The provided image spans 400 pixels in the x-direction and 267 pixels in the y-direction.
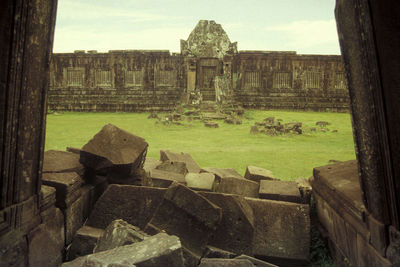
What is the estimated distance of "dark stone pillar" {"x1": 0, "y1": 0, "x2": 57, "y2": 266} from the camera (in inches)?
78.7

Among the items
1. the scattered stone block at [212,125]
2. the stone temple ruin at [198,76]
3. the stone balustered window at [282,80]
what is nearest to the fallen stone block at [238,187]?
the scattered stone block at [212,125]

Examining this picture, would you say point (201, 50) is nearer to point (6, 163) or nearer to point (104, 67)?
point (104, 67)

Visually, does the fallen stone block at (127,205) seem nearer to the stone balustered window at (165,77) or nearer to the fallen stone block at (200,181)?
the fallen stone block at (200,181)

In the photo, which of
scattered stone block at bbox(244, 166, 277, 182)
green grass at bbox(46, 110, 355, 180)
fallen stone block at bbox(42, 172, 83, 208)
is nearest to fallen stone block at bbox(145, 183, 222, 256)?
fallen stone block at bbox(42, 172, 83, 208)

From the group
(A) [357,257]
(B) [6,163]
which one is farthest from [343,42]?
(B) [6,163]

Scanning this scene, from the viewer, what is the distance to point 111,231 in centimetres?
261

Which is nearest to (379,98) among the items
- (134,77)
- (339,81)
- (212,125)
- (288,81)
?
(212,125)

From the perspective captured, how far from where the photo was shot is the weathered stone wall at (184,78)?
20.9 meters

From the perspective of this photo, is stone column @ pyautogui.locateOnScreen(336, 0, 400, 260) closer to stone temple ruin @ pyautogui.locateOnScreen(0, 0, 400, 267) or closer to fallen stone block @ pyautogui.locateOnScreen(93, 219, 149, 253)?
stone temple ruin @ pyautogui.locateOnScreen(0, 0, 400, 267)

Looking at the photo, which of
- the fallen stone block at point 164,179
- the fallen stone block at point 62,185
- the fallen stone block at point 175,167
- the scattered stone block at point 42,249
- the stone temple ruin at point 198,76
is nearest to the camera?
the scattered stone block at point 42,249

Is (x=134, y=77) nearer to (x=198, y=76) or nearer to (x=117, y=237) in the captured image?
(x=198, y=76)

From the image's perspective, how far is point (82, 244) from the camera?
285cm

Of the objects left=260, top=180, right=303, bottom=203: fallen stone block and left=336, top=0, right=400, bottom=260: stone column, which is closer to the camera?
left=336, top=0, right=400, bottom=260: stone column

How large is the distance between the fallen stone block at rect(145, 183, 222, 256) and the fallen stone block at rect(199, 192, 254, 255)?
18 centimetres
